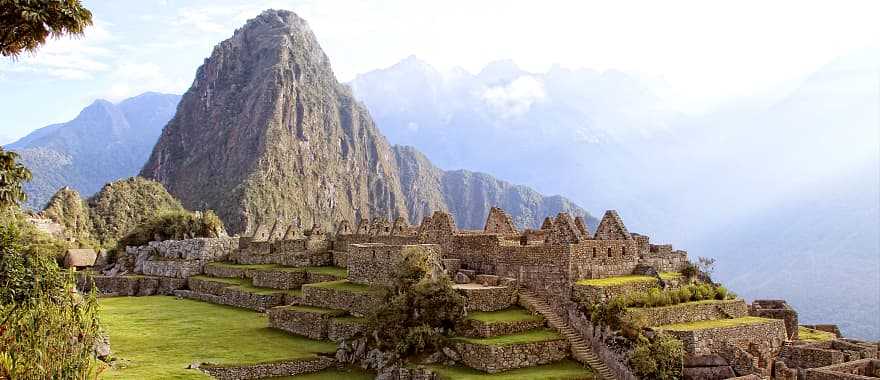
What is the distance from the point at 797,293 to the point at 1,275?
2817 inches

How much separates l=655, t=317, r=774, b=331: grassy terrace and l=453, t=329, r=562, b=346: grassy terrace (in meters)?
3.39

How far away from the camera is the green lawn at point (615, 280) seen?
24.8 metres

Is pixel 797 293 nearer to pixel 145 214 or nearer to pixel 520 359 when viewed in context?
pixel 520 359

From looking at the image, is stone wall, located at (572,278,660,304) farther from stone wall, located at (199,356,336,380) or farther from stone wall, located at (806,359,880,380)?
Answer: stone wall, located at (199,356,336,380)

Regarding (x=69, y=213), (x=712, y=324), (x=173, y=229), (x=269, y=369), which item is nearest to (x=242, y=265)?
(x=173, y=229)

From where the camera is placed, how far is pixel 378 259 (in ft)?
93.7

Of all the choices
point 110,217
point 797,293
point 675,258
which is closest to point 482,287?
point 675,258

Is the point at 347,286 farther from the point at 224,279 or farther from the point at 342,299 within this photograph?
the point at 224,279

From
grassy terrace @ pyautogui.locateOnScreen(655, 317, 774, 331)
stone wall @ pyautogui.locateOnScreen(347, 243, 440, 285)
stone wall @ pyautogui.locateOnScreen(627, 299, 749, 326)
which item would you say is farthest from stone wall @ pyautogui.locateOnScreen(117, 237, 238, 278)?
grassy terrace @ pyautogui.locateOnScreen(655, 317, 774, 331)

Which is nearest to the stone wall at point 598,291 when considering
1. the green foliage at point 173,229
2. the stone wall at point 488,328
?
the stone wall at point 488,328

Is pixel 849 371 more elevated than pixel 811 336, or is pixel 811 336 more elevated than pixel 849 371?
pixel 811 336

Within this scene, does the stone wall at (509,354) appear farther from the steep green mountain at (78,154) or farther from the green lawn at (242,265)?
the steep green mountain at (78,154)

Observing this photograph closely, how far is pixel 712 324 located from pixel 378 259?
12156mm

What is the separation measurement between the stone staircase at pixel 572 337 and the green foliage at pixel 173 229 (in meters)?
38.2
